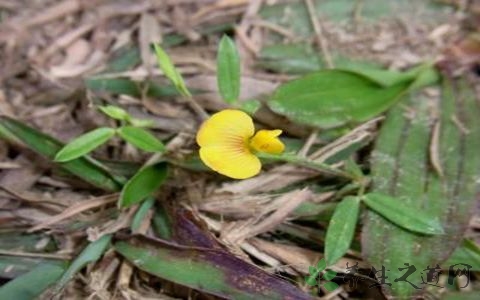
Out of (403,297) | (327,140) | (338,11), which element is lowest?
(403,297)

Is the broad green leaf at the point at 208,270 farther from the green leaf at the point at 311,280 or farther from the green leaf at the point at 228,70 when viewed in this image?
the green leaf at the point at 228,70

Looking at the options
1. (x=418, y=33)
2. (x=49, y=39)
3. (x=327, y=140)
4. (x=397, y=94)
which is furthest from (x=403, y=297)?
(x=49, y=39)

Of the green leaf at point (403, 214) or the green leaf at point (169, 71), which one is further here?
the green leaf at point (169, 71)

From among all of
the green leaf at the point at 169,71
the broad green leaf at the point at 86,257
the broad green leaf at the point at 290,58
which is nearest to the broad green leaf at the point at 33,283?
the broad green leaf at the point at 86,257

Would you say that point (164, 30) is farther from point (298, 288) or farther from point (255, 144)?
point (298, 288)

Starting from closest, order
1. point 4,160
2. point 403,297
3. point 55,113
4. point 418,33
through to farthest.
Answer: point 403,297, point 4,160, point 55,113, point 418,33

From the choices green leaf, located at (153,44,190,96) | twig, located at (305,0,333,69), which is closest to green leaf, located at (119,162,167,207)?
green leaf, located at (153,44,190,96)
